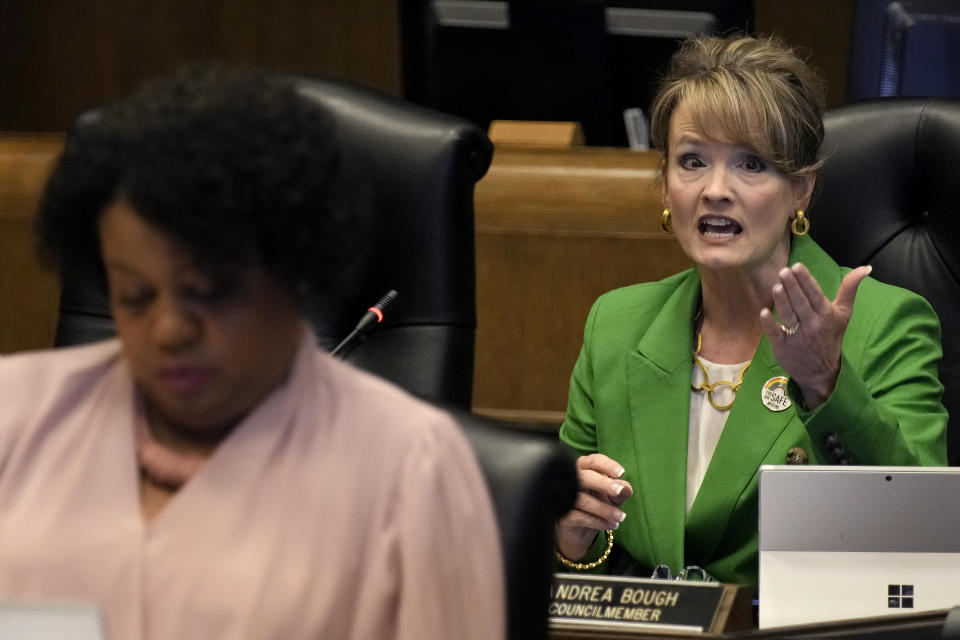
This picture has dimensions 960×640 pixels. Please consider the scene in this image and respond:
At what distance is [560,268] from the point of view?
2.93 metres

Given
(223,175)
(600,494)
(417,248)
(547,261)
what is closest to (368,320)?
(417,248)

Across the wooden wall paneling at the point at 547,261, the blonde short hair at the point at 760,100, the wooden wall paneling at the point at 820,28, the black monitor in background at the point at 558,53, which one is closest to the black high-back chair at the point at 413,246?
the blonde short hair at the point at 760,100

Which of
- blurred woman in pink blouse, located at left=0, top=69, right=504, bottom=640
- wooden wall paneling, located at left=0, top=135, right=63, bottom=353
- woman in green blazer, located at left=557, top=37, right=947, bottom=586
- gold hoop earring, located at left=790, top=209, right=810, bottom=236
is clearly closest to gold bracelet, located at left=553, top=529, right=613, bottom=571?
woman in green blazer, located at left=557, top=37, right=947, bottom=586

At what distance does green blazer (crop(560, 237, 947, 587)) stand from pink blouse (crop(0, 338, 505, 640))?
0.84 meters

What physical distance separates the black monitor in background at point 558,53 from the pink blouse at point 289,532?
2.14 meters

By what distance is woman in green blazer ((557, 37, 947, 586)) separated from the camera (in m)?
1.95

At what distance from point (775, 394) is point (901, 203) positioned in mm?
356

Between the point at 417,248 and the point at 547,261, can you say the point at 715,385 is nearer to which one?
the point at 417,248

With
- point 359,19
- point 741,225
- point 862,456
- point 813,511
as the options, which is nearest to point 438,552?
point 813,511

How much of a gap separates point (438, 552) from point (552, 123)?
2285 mm

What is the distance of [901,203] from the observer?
7.03 ft

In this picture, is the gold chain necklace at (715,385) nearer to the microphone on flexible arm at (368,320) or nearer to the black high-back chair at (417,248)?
the black high-back chair at (417,248)

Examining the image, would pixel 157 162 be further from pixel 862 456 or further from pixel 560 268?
pixel 560 268

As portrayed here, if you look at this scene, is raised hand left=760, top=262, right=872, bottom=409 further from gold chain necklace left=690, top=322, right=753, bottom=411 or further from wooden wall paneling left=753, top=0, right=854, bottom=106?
wooden wall paneling left=753, top=0, right=854, bottom=106
